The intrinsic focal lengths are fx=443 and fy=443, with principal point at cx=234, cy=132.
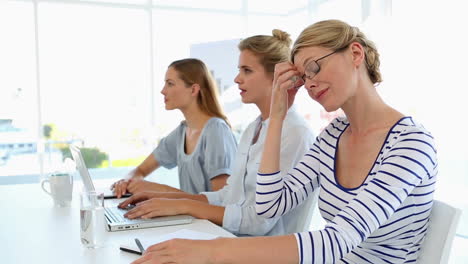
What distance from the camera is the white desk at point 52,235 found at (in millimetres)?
1188

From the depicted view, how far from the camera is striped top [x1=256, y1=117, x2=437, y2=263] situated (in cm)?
101

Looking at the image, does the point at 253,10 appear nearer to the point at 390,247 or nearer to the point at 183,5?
the point at 183,5

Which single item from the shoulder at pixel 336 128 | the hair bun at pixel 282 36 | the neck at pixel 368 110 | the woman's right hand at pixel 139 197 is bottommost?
the woman's right hand at pixel 139 197

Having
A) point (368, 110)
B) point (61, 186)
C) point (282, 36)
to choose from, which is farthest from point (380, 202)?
point (61, 186)

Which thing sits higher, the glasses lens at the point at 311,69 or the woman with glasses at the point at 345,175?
the glasses lens at the point at 311,69

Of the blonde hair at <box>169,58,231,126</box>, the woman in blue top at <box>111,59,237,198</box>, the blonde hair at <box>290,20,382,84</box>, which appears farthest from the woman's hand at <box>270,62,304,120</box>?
the blonde hair at <box>169,58,231,126</box>

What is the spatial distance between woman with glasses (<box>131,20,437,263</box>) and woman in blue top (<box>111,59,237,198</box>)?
78cm

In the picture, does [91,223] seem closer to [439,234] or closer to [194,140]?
[439,234]

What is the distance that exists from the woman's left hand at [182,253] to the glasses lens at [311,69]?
58 centimetres

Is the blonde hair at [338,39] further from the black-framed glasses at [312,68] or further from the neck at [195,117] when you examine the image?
the neck at [195,117]

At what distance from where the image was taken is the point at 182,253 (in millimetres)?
951

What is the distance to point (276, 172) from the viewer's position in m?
1.44

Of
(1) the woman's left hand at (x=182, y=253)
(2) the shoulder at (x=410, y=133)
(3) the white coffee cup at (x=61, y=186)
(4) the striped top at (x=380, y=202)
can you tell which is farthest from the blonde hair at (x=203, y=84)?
(1) the woman's left hand at (x=182, y=253)

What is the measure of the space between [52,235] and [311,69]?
961 mm
